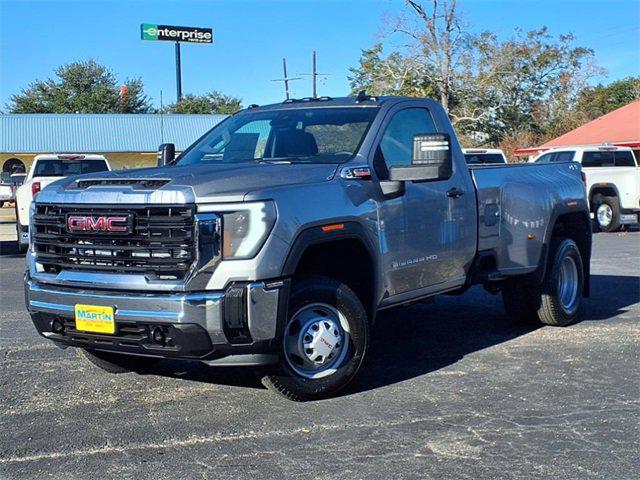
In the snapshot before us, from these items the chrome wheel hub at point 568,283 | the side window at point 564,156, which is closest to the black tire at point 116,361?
the chrome wheel hub at point 568,283

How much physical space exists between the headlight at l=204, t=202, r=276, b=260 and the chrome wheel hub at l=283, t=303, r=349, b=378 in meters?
0.67

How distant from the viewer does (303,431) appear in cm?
494

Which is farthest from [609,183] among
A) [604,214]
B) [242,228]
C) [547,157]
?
[242,228]

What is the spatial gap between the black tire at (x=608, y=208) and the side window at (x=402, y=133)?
14.5 m

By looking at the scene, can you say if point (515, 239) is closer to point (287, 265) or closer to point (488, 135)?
point (287, 265)

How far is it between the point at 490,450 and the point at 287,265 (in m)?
1.61

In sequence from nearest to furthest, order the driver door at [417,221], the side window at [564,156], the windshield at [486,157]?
the driver door at [417,221]
the windshield at [486,157]
the side window at [564,156]

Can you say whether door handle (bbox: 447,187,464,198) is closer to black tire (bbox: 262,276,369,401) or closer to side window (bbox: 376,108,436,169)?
side window (bbox: 376,108,436,169)

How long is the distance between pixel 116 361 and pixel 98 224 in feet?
5.10

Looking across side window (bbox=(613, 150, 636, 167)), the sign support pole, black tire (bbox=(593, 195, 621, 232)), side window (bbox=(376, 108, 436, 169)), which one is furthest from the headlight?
the sign support pole

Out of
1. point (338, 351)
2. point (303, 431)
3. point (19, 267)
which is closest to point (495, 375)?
point (338, 351)

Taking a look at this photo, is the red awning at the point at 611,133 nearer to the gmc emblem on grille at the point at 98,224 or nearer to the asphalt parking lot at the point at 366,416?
the asphalt parking lot at the point at 366,416

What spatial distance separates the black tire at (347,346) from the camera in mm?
5367

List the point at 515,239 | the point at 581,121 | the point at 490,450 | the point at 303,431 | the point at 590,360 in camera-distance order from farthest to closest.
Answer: the point at 581,121 → the point at 515,239 → the point at 590,360 → the point at 303,431 → the point at 490,450
